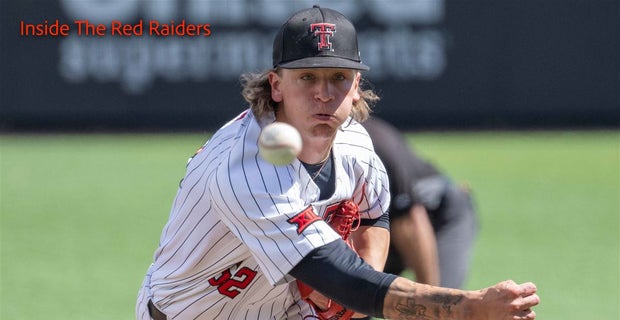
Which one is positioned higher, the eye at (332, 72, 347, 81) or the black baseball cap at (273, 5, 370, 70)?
the black baseball cap at (273, 5, 370, 70)

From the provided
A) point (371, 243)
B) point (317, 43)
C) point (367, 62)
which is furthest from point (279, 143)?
point (367, 62)

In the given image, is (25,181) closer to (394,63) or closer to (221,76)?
(221,76)

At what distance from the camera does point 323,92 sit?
172 inches

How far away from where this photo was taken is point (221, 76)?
782 inches

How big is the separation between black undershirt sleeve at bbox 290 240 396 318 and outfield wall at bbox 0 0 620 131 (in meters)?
15.2

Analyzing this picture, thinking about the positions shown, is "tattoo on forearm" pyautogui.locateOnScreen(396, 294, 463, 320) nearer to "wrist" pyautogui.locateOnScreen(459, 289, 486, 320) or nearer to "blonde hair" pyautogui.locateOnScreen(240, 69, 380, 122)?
"wrist" pyautogui.locateOnScreen(459, 289, 486, 320)

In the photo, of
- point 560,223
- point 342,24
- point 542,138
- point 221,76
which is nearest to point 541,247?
point 560,223

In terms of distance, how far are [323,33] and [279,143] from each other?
30.0 inches

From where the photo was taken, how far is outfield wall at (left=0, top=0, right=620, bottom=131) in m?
19.5

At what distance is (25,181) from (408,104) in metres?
7.75

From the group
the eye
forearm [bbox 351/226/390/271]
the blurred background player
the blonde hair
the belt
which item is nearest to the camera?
the eye

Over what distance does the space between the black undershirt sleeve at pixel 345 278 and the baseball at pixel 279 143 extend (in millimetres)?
498
